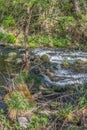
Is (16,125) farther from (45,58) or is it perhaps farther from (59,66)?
(45,58)

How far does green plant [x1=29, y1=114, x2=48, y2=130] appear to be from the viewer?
877 cm

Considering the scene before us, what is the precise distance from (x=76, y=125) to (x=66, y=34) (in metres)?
18.0

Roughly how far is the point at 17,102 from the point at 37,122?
60 centimetres

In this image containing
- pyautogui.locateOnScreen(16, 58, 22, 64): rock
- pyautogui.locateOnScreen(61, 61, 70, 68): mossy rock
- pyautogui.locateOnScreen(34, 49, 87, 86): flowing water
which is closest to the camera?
pyautogui.locateOnScreen(34, 49, 87, 86): flowing water

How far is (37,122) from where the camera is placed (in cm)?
882

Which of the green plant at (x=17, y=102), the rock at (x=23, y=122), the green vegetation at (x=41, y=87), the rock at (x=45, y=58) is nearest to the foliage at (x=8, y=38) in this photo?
the green vegetation at (x=41, y=87)

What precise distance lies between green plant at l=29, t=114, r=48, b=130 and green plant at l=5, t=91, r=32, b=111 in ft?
0.91

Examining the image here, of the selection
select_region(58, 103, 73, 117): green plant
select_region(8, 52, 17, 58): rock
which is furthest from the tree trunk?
select_region(58, 103, 73, 117): green plant

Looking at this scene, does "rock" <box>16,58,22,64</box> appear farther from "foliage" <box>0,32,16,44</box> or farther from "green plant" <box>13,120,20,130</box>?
"green plant" <box>13,120,20,130</box>

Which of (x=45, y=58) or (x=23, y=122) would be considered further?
(x=45, y=58)

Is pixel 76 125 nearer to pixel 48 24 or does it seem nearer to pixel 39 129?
pixel 39 129

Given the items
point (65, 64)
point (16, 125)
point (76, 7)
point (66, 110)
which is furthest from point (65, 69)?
point (76, 7)

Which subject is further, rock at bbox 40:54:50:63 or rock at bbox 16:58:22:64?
rock at bbox 40:54:50:63

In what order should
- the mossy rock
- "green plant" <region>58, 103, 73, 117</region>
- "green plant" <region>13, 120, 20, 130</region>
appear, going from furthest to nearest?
the mossy rock < "green plant" <region>58, 103, 73, 117</region> < "green plant" <region>13, 120, 20, 130</region>
